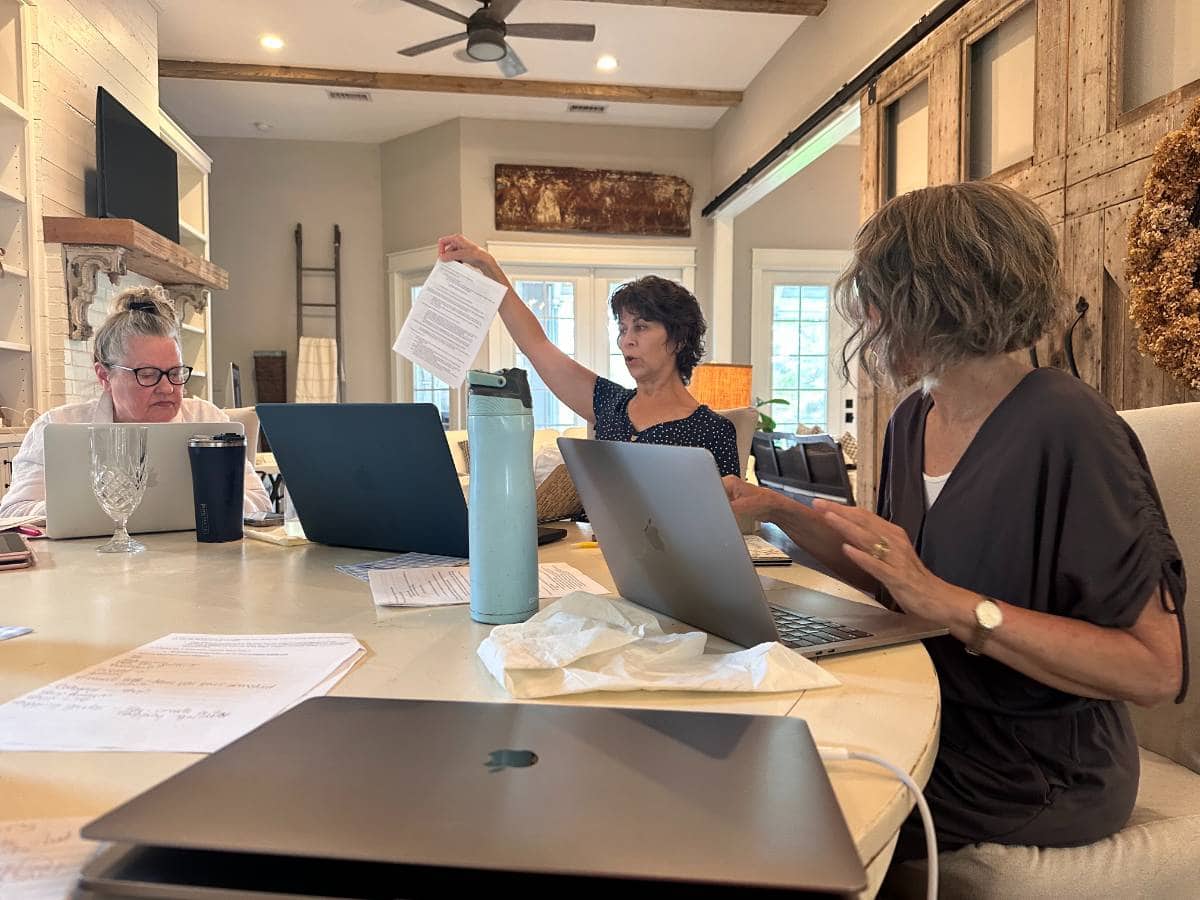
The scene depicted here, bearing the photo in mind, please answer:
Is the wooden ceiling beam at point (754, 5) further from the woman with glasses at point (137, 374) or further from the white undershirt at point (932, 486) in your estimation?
the white undershirt at point (932, 486)

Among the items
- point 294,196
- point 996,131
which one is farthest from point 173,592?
point 294,196

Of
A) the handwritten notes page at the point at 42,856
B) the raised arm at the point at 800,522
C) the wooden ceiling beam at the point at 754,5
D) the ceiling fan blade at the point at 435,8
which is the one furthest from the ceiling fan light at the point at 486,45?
the handwritten notes page at the point at 42,856

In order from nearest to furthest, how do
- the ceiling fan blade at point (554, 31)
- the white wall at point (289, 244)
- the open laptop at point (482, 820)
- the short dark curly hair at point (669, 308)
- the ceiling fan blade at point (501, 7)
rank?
the open laptop at point (482, 820)
the short dark curly hair at point (669, 308)
the ceiling fan blade at point (501, 7)
the ceiling fan blade at point (554, 31)
the white wall at point (289, 244)

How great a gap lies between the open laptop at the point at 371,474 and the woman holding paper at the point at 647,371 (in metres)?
0.92

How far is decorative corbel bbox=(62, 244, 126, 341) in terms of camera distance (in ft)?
11.6

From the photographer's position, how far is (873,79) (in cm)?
358

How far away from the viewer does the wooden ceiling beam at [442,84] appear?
5023 mm

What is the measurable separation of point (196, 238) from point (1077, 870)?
5.78m

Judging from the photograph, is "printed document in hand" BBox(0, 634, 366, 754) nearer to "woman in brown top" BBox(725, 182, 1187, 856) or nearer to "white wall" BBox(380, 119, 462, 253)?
"woman in brown top" BBox(725, 182, 1187, 856)

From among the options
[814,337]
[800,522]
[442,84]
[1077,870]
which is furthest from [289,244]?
[1077,870]

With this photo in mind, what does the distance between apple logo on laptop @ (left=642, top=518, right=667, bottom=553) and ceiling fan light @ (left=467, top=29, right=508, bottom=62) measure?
12.5 ft

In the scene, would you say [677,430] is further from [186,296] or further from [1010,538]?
[186,296]

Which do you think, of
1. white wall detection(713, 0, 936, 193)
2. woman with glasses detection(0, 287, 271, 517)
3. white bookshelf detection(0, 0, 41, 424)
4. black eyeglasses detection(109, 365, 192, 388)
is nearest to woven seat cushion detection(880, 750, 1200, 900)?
woman with glasses detection(0, 287, 271, 517)

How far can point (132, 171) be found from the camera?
391cm
